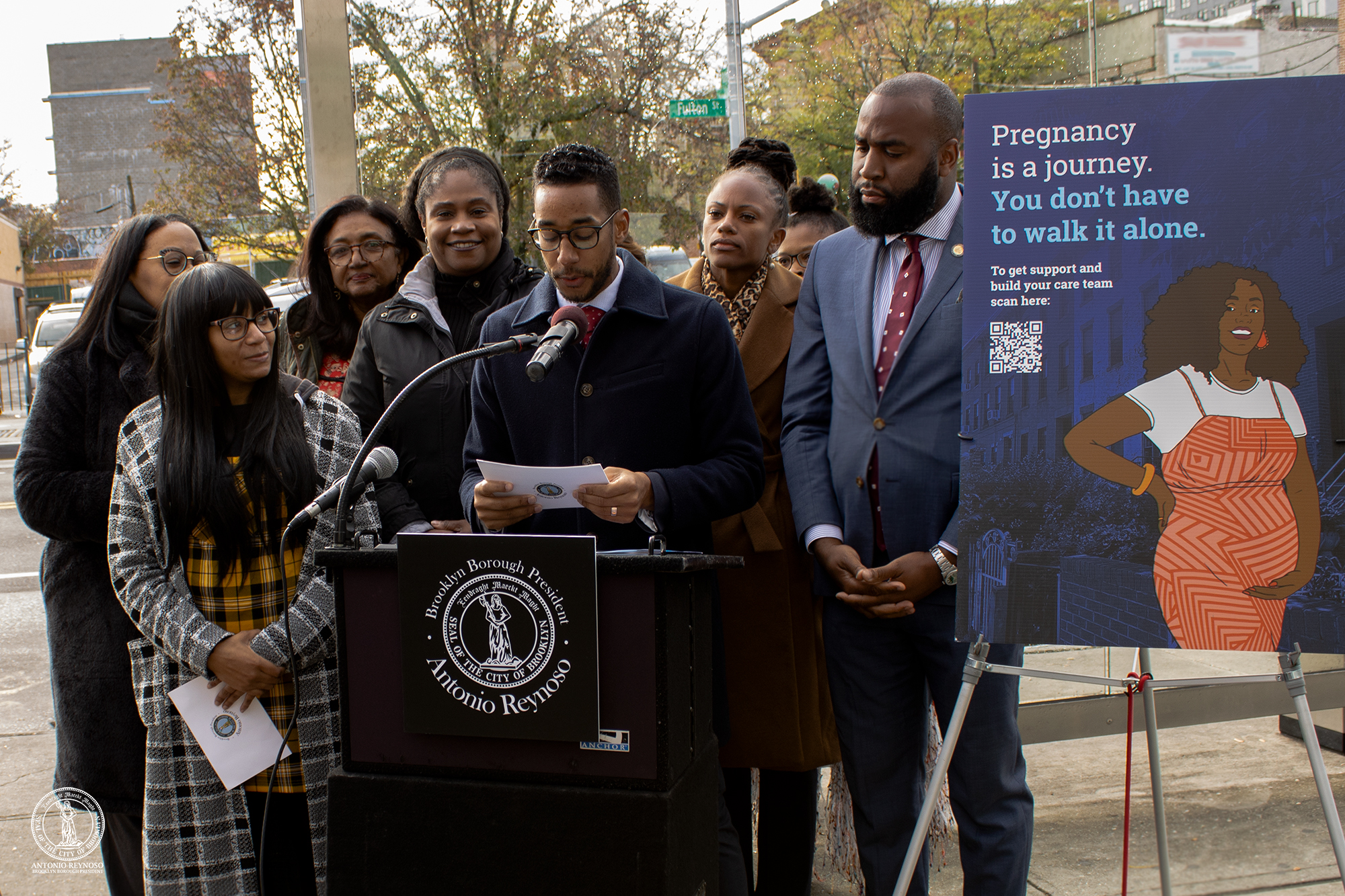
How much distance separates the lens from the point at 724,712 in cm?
237

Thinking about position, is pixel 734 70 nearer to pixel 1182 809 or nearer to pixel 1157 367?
pixel 1182 809

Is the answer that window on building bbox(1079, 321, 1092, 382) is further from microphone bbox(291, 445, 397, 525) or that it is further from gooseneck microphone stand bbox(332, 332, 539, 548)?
microphone bbox(291, 445, 397, 525)

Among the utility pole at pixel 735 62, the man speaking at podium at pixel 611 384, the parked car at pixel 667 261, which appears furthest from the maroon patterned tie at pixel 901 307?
the utility pole at pixel 735 62

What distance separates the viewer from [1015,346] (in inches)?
79.1

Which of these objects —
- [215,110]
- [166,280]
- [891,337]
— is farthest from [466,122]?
[215,110]

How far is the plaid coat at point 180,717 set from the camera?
231 cm

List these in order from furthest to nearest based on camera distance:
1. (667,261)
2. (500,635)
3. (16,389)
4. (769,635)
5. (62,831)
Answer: (16,389) < (667,261) < (62,831) < (769,635) < (500,635)

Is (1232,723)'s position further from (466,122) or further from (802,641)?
(466,122)

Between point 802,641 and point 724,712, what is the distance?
47cm

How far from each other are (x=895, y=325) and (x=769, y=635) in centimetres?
90

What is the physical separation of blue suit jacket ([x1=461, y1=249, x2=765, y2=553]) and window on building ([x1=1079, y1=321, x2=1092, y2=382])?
0.76 metres

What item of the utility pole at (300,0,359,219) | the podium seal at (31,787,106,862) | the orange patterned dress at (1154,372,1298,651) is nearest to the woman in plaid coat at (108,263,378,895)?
the podium seal at (31,787,106,862)

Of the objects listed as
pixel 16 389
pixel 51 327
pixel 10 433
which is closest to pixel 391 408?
pixel 10 433

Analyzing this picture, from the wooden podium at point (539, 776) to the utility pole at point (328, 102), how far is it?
327cm
